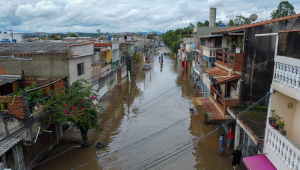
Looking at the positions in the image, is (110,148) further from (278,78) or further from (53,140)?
(278,78)

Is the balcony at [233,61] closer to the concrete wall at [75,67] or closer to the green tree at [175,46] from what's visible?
the concrete wall at [75,67]

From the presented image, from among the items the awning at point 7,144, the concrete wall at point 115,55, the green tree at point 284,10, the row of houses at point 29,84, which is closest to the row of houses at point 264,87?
the row of houses at point 29,84

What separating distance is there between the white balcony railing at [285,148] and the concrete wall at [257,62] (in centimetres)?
503

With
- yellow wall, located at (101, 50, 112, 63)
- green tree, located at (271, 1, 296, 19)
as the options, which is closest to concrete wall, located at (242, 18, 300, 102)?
yellow wall, located at (101, 50, 112, 63)

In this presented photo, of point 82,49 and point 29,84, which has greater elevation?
point 82,49

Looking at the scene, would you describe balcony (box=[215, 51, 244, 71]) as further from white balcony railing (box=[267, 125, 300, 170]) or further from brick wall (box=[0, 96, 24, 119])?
brick wall (box=[0, 96, 24, 119])

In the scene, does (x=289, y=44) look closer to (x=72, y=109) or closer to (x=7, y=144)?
(x=72, y=109)

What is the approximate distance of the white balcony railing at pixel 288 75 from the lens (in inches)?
229

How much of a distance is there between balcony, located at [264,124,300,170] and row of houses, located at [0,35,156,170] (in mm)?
8822

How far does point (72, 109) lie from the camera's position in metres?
11.1

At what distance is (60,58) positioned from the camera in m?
13.7

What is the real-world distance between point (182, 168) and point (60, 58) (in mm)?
9249

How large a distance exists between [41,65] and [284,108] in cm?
1263

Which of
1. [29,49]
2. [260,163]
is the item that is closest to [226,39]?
[260,163]
